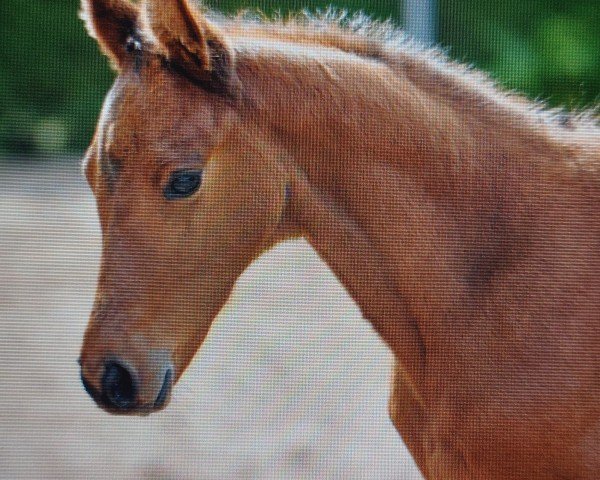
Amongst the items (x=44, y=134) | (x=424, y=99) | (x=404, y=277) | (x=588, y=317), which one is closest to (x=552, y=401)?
(x=588, y=317)

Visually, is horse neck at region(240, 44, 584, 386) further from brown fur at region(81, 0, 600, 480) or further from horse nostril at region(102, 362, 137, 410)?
horse nostril at region(102, 362, 137, 410)

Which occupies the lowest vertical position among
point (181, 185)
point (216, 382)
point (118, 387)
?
point (216, 382)

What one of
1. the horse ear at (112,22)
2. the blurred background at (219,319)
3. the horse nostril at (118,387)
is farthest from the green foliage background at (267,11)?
the horse nostril at (118,387)

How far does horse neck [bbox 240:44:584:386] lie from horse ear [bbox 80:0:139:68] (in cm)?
15

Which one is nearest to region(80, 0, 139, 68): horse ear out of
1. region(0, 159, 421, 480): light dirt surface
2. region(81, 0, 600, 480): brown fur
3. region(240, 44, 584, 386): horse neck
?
region(81, 0, 600, 480): brown fur

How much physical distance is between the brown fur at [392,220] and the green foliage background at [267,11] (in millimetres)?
331

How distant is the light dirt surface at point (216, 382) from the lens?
4.23ft

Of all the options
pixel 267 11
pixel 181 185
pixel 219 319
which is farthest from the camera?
pixel 219 319

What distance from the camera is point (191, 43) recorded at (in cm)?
81

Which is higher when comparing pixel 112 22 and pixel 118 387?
pixel 112 22

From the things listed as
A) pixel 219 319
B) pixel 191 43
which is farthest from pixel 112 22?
pixel 219 319

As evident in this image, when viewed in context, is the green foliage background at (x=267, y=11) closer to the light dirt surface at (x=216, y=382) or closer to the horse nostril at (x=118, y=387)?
the light dirt surface at (x=216, y=382)

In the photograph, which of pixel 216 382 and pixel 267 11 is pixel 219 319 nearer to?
pixel 216 382

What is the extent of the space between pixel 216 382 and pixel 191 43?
0.70 m
